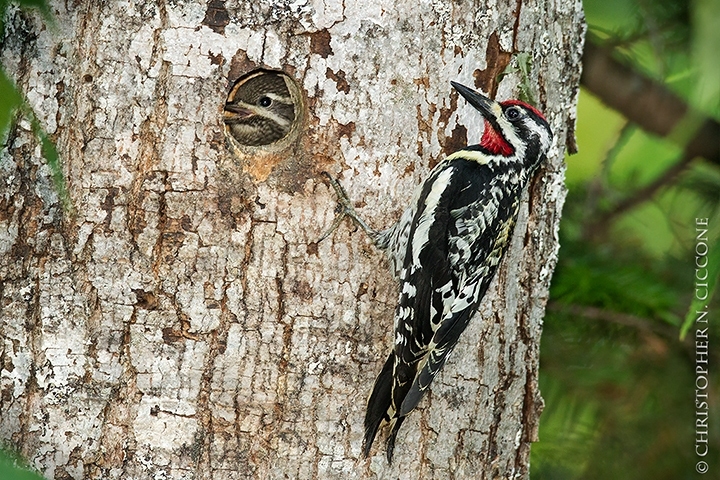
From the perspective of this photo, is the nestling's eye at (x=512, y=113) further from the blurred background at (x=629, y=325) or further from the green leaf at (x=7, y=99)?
the green leaf at (x=7, y=99)

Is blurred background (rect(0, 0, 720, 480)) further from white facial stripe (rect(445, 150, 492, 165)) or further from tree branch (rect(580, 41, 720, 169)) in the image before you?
white facial stripe (rect(445, 150, 492, 165))

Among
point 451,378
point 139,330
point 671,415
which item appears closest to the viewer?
point 139,330

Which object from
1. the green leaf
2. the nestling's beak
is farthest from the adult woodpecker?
the green leaf

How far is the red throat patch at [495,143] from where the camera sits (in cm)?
269

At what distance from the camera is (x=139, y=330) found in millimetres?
2354

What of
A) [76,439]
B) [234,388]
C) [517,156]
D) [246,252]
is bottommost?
[76,439]

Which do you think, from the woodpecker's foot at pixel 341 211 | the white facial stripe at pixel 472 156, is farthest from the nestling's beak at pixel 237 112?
the white facial stripe at pixel 472 156

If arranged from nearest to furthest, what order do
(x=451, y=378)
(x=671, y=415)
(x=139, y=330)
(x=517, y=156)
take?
(x=139, y=330), (x=451, y=378), (x=517, y=156), (x=671, y=415)

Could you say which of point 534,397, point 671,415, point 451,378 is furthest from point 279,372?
point 671,415

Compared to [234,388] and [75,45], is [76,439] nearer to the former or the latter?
[234,388]

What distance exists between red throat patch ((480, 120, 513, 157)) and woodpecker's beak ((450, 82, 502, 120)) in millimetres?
167

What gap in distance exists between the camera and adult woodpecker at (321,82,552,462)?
95.5 inches

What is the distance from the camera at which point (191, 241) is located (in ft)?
7.78

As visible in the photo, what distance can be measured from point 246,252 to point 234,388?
39 cm
